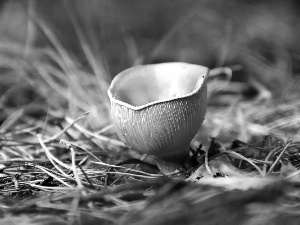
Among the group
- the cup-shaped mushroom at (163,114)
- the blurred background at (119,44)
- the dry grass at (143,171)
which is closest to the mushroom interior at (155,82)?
the cup-shaped mushroom at (163,114)

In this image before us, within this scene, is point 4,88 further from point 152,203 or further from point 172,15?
point 152,203

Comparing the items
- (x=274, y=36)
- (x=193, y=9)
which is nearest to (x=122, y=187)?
(x=274, y=36)

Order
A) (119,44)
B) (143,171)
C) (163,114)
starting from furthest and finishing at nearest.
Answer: (119,44), (143,171), (163,114)

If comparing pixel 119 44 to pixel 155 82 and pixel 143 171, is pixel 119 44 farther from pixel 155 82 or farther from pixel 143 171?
pixel 143 171

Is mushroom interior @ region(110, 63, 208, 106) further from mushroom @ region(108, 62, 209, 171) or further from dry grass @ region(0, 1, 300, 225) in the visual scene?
dry grass @ region(0, 1, 300, 225)

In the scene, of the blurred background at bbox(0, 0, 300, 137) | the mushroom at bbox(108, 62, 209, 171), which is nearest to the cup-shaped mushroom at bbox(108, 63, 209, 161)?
the mushroom at bbox(108, 62, 209, 171)

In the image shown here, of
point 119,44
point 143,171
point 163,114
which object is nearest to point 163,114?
point 163,114

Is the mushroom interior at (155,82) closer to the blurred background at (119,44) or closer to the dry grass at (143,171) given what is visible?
the dry grass at (143,171)
